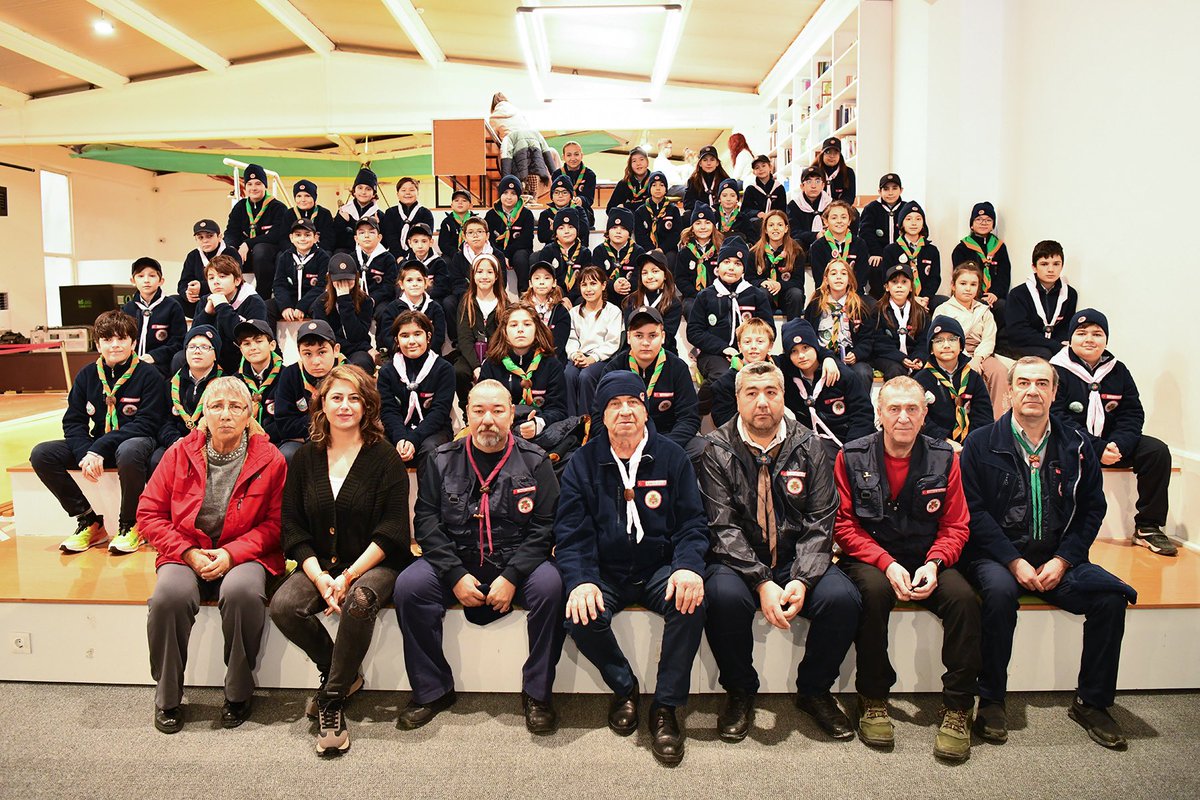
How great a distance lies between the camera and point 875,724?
2.39 meters

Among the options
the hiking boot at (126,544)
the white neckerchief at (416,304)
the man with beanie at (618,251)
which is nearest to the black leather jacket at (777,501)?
the hiking boot at (126,544)

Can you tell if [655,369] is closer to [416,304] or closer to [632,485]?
[632,485]

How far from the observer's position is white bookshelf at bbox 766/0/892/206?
7027mm

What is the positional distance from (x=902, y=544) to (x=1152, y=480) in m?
1.85

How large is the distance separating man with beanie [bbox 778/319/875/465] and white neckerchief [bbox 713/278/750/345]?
87cm

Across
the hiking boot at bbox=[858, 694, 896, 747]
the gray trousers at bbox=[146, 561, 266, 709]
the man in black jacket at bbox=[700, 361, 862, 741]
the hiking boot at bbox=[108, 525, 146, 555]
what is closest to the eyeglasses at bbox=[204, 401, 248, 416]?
the gray trousers at bbox=[146, 561, 266, 709]

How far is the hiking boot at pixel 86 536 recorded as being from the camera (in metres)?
3.52

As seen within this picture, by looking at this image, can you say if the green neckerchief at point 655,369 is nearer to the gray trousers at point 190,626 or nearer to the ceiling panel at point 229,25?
the gray trousers at point 190,626

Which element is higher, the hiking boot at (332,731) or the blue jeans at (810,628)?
the blue jeans at (810,628)

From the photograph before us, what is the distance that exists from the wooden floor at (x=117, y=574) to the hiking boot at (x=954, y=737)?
33.8 inches

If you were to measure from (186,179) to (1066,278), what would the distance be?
642 inches

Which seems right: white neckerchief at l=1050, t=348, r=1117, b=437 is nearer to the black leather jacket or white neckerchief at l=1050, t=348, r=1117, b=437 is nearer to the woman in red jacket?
the black leather jacket

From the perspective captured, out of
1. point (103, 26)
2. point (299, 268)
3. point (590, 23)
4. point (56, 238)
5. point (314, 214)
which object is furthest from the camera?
point (56, 238)

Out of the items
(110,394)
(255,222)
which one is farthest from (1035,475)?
(255,222)
